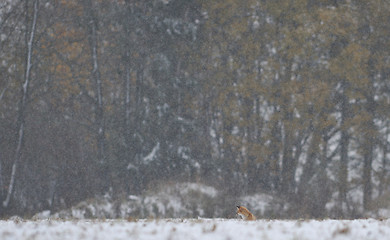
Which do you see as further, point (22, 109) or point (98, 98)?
point (98, 98)

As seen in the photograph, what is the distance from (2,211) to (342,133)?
1185cm

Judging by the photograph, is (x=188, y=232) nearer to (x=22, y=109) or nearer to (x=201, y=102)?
(x=22, y=109)

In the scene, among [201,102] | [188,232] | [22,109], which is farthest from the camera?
[201,102]

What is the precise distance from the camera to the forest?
19234 millimetres

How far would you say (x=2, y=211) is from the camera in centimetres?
1803

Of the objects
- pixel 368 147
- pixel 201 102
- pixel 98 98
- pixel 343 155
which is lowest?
pixel 343 155

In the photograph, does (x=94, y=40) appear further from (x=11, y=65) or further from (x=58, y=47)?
(x=11, y=65)

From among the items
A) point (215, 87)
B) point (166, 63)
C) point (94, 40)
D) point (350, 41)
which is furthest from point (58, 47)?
point (350, 41)

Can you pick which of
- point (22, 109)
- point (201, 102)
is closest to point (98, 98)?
point (22, 109)

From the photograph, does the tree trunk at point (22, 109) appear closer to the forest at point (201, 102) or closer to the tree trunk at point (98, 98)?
the forest at point (201, 102)

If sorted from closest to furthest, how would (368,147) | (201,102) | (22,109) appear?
(22,109) → (368,147) → (201,102)

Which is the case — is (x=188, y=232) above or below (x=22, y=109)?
below

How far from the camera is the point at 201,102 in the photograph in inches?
849

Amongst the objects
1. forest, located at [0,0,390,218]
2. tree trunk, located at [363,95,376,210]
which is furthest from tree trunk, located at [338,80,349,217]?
tree trunk, located at [363,95,376,210]
